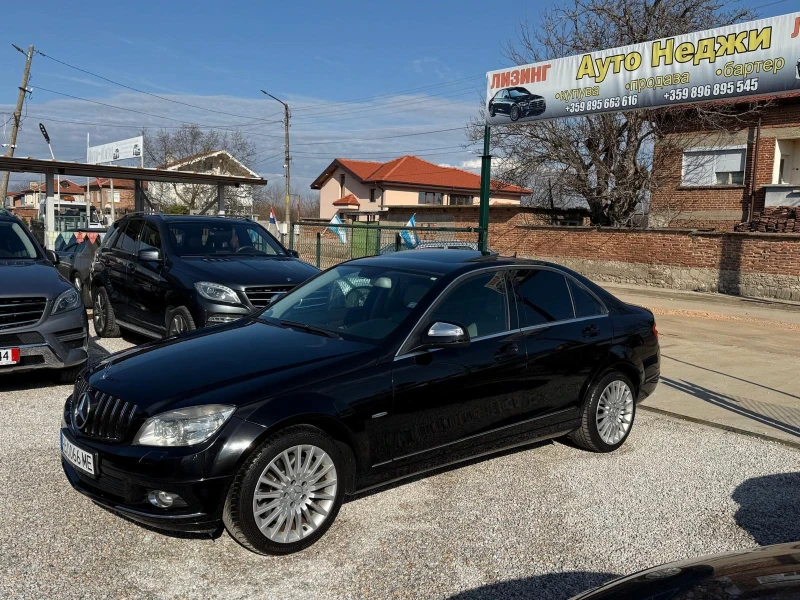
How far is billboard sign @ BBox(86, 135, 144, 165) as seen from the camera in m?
37.6

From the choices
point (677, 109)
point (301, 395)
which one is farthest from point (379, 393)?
point (677, 109)

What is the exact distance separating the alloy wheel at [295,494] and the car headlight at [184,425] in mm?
358

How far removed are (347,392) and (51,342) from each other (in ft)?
13.6

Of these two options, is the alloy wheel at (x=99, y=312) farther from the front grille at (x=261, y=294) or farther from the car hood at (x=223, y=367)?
the car hood at (x=223, y=367)

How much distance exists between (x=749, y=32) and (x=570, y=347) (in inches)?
434

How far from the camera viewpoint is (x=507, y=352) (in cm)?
511

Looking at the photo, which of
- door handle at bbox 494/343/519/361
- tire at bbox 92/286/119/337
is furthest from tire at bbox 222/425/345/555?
tire at bbox 92/286/119/337

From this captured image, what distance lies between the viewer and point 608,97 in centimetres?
1648

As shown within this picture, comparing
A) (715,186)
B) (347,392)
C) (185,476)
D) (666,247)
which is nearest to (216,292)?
(347,392)

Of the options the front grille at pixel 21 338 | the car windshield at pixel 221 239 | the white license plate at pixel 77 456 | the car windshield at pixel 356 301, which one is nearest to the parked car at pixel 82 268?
the car windshield at pixel 221 239

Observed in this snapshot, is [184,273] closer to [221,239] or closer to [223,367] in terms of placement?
[221,239]

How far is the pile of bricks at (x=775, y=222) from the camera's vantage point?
21797mm

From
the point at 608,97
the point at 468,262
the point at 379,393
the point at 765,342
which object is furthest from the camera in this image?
the point at 608,97

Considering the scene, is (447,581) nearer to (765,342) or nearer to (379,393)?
(379,393)
